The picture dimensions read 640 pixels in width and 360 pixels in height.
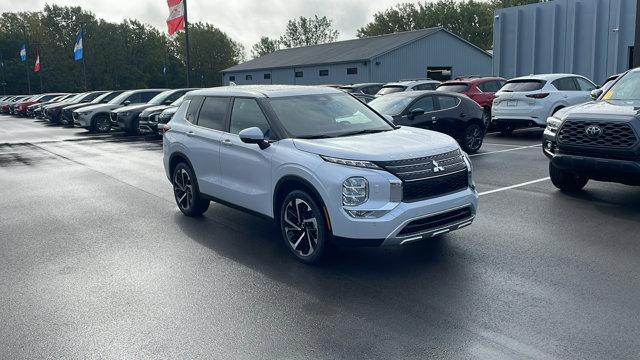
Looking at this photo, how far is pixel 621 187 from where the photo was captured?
9.23 meters

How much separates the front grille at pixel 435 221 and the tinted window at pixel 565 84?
1193 centimetres

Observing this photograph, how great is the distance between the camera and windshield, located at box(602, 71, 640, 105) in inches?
322

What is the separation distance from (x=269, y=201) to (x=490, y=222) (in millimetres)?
2852

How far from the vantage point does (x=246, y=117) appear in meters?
6.68

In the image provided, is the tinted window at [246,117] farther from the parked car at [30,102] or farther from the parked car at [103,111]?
the parked car at [30,102]

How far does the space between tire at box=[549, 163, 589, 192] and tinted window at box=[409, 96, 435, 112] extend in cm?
434

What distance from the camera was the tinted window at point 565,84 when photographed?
1618 centimetres

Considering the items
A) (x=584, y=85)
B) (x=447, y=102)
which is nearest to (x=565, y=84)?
(x=584, y=85)

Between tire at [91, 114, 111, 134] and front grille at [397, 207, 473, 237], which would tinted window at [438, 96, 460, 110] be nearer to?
front grille at [397, 207, 473, 237]

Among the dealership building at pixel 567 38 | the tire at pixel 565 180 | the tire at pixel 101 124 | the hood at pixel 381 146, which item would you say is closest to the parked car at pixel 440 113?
the tire at pixel 565 180

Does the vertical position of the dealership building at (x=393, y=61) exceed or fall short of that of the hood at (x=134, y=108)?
it exceeds it

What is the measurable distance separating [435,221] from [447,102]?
8.24 m

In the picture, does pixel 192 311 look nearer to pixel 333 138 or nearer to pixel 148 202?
pixel 333 138

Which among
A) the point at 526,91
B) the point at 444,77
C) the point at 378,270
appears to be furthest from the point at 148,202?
the point at 444,77
